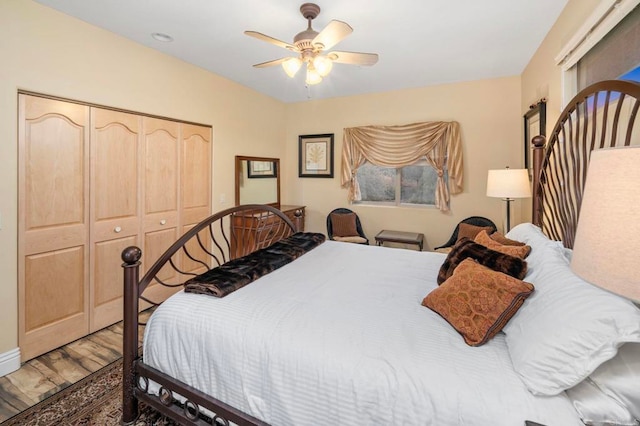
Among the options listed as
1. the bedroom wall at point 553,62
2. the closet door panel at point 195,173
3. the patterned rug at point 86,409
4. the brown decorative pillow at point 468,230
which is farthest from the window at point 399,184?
the patterned rug at point 86,409

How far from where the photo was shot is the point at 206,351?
1.34 metres

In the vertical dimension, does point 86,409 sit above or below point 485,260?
below

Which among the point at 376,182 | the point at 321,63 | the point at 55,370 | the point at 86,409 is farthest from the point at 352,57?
the point at 55,370

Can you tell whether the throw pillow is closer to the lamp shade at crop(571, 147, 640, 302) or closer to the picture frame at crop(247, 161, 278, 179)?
the picture frame at crop(247, 161, 278, 179)

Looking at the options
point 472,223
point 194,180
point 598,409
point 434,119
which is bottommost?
point 598,409

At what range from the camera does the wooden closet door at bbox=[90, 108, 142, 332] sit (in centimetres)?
263

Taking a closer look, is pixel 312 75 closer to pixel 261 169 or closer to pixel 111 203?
pixel 111 203

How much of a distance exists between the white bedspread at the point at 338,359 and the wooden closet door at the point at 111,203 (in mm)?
1624

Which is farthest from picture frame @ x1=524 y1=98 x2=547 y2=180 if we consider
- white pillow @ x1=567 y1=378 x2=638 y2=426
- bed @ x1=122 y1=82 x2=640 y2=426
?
white pillow @ x1=567 y1=378 x2=638 y2=426

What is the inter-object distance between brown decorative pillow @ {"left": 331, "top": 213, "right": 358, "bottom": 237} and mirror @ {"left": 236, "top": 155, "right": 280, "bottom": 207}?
1.04 m

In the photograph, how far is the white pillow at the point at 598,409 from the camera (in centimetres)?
85

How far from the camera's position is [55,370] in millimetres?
2166

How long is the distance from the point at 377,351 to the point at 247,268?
1024 millimetres

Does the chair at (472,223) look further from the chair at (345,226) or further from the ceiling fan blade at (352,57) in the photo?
the ceiling fan blade at (352,57)
